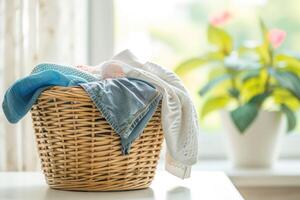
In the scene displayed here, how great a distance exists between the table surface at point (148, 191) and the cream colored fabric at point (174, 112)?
0.21ft

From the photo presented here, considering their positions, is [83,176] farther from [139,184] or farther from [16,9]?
[16,9]

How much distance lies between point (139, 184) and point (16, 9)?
662 mm

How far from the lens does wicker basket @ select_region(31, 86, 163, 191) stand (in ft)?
3.60

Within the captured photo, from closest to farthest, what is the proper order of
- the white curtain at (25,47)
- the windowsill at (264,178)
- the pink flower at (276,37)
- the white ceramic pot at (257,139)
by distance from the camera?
1. the white curtain at (25,47)
2. the windowsill at (264,178)
3. the white ceramic pot at (257,139)
4. the pink flower at (276,37)

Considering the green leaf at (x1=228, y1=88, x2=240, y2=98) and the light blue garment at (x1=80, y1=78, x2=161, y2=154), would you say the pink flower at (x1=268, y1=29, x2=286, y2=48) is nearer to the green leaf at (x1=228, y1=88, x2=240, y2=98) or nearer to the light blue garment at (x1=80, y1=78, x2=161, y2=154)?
the green leaf at (x1=228, y1=88, x2=240, y2=98)

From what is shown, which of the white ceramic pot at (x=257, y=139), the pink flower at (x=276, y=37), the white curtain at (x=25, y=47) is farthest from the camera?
the pink flower at (x=276, y=37)

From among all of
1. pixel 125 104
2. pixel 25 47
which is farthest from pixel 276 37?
pixel 125 104

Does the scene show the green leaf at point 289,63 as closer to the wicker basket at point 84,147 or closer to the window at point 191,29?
the window at point 191,29

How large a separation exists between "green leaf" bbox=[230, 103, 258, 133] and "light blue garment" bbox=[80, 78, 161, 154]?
0.73 m

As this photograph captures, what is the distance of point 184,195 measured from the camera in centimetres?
113

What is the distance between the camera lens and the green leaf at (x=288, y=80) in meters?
1.82

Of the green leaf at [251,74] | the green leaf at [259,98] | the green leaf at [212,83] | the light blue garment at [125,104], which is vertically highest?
the light blue garment at [125,104]

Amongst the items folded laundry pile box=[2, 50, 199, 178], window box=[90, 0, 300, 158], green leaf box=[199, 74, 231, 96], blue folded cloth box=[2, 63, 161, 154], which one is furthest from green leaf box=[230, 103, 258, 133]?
blue folded cloth box=[2, 63, 161, 154]

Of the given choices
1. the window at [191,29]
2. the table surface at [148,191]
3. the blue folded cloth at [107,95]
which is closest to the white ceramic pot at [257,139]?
the window at [191,29]
